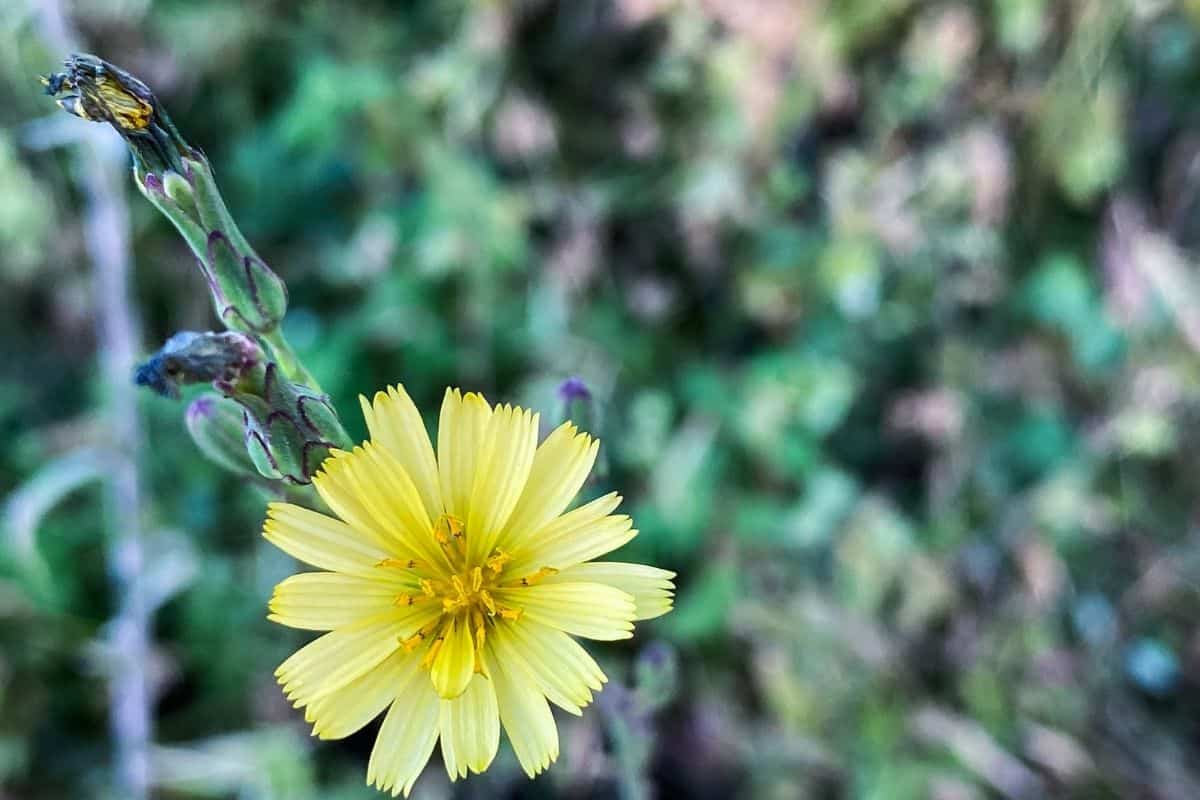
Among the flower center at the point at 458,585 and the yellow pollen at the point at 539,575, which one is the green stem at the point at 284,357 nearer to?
the flower center at the point at 458,585

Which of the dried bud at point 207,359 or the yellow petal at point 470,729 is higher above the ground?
the dried bud at point 207,359

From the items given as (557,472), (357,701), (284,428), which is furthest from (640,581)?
(284,428)

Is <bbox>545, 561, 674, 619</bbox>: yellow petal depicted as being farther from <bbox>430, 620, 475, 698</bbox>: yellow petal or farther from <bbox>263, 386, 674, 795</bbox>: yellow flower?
<bbox>430, 620, 475, 698</bbox>: yellow petal

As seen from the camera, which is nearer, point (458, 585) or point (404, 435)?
point (404, 435)

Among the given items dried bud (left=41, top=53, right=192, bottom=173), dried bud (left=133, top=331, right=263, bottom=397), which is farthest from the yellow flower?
dried bud (left=41, top=53, right=192, bottom=173)

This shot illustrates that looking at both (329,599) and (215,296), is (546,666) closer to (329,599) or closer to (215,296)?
(329,599)

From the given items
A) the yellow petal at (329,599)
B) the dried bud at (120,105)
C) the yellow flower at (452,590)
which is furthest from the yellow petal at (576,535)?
the dried bud at (120,105)

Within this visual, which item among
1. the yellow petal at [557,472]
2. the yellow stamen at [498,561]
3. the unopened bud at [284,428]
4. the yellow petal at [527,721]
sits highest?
the unopened bud at [284,428]
